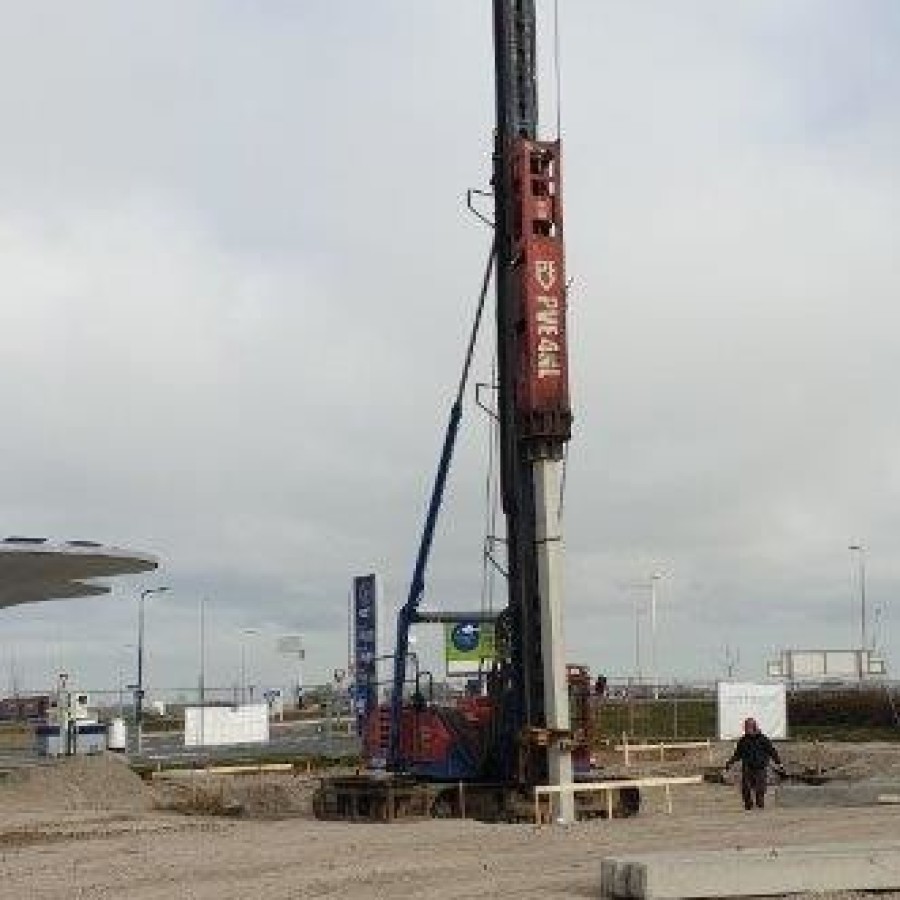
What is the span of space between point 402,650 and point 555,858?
9.58 meters

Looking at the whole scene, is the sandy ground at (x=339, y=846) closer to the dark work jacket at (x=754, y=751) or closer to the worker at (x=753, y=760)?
the worker at (x=753, y=760)

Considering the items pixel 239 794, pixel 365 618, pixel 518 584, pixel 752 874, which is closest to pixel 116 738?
pixel 365 618

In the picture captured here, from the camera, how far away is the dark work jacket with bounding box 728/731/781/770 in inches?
1015

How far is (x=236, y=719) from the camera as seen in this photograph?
5278cm

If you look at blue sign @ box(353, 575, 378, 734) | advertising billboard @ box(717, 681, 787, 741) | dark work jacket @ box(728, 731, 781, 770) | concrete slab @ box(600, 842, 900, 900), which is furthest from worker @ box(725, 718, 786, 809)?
advertising billboard @ box(717, 681, 787, 741)

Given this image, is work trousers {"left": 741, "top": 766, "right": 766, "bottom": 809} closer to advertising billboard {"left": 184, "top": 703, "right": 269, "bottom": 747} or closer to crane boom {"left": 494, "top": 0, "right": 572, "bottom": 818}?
crane boom {"left": 494, "top": 0, "right": 572, "bottom": 818}

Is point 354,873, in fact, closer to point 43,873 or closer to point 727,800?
point 43,873

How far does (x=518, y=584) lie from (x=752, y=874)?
12228 millimetres

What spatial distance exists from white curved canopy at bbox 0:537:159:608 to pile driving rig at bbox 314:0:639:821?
1409 centimetres

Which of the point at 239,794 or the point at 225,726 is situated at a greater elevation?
the point at 225,726

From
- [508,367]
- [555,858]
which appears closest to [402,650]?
[508,367]

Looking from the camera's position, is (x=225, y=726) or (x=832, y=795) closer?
(x=832, y=795)

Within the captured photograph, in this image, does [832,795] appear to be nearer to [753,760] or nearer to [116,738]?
[753,760]

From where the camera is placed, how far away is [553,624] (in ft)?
83.9
